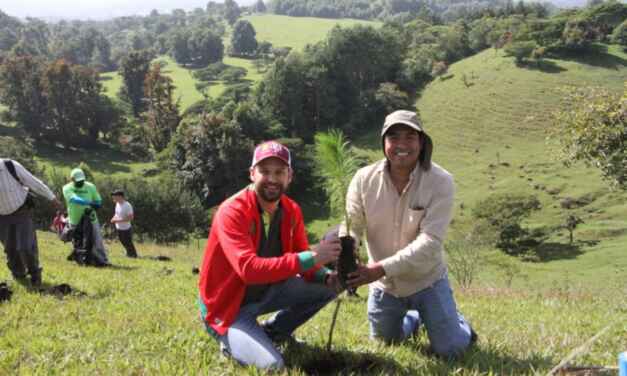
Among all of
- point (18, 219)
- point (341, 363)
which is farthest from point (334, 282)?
point (18, 219)

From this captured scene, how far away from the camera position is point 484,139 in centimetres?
7319

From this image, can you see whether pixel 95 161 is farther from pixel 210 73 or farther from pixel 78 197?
pixel 78 197

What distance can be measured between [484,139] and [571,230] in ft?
91.6

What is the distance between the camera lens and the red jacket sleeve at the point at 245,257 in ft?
14.5

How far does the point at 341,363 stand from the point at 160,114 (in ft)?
307

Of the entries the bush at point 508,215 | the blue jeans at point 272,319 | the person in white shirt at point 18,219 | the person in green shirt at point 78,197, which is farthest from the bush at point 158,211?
the blue jeans at point 272,319

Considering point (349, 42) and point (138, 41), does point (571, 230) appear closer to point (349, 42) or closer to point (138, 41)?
point (349, 42)

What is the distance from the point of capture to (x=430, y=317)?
5117 mm

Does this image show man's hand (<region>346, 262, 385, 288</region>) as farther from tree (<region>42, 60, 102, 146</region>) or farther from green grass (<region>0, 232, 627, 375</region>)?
tree (<region>42, 60, 102, 146</region>)

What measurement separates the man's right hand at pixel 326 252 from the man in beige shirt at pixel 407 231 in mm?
366

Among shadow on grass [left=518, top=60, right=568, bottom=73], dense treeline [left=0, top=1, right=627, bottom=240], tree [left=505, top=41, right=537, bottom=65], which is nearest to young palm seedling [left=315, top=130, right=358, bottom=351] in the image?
dense treeline [left=0, top=1, right=627, bottom=240]

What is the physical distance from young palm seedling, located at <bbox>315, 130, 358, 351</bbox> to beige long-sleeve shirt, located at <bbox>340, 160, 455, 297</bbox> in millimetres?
224

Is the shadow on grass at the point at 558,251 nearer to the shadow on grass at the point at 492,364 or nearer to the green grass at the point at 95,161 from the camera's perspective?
the shadow on grass at the point at 492,364

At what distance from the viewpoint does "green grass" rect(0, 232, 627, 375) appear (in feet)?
15.6
